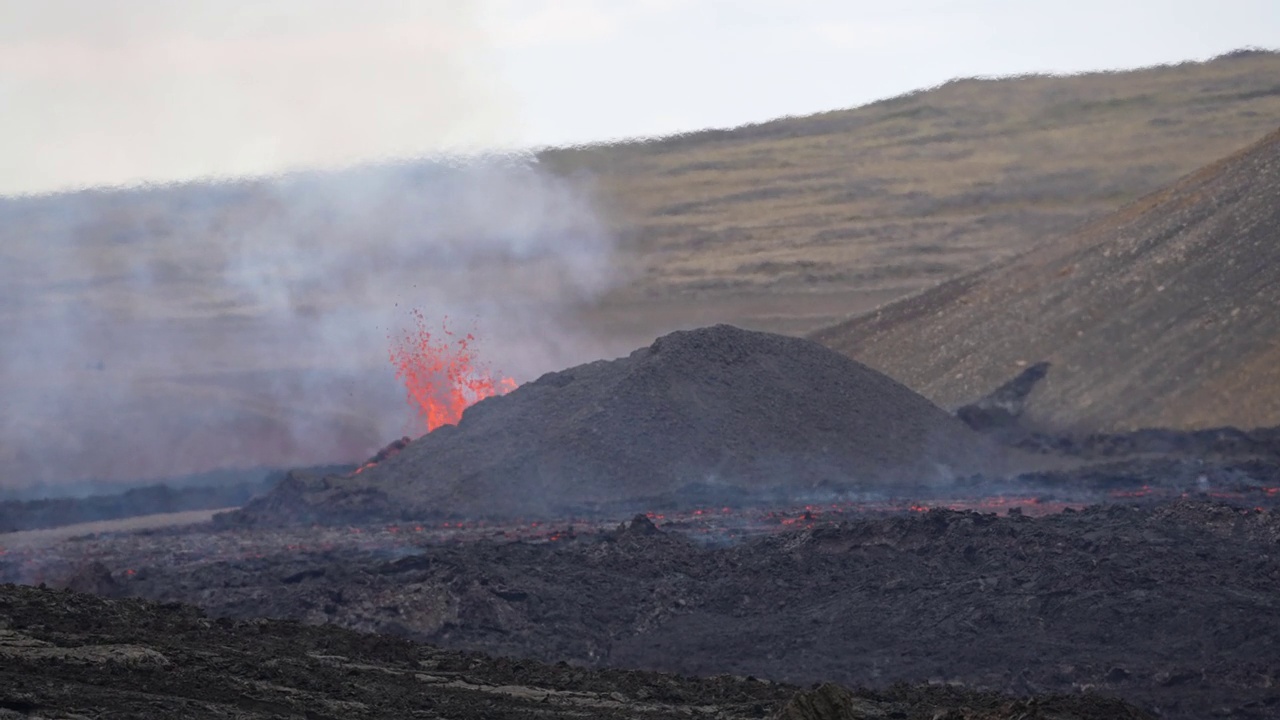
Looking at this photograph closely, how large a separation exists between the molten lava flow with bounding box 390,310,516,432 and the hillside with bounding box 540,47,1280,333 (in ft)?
45.2

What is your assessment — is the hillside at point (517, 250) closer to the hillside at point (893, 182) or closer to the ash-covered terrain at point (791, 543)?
the hillside at point (893, 182)

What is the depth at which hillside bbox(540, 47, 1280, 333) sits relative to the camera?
81.8 meters

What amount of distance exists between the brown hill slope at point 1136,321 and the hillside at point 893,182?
1564 cm

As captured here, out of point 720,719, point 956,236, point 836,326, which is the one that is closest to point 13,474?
point 836,326

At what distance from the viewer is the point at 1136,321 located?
54.0m

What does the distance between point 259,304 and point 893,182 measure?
35091 mm

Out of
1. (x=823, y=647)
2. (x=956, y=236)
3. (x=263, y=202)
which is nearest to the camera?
(x=823, y=647)

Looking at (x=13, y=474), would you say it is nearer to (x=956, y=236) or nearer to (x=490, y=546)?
(x=490, y=546)

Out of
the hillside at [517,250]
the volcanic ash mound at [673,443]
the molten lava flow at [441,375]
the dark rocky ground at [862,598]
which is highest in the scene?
the hillside at [517,250]

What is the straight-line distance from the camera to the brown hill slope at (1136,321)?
1939 inches

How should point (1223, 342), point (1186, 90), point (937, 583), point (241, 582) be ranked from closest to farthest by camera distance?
point (937, 583) < point (241, 582) < point (1223, 342) < point (1186, 90)

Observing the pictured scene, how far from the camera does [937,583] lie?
1026 inches

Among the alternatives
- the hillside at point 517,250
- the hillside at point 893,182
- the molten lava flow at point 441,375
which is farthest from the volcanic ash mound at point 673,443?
the hillside at point 893,182

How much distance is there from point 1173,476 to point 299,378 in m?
36.3
